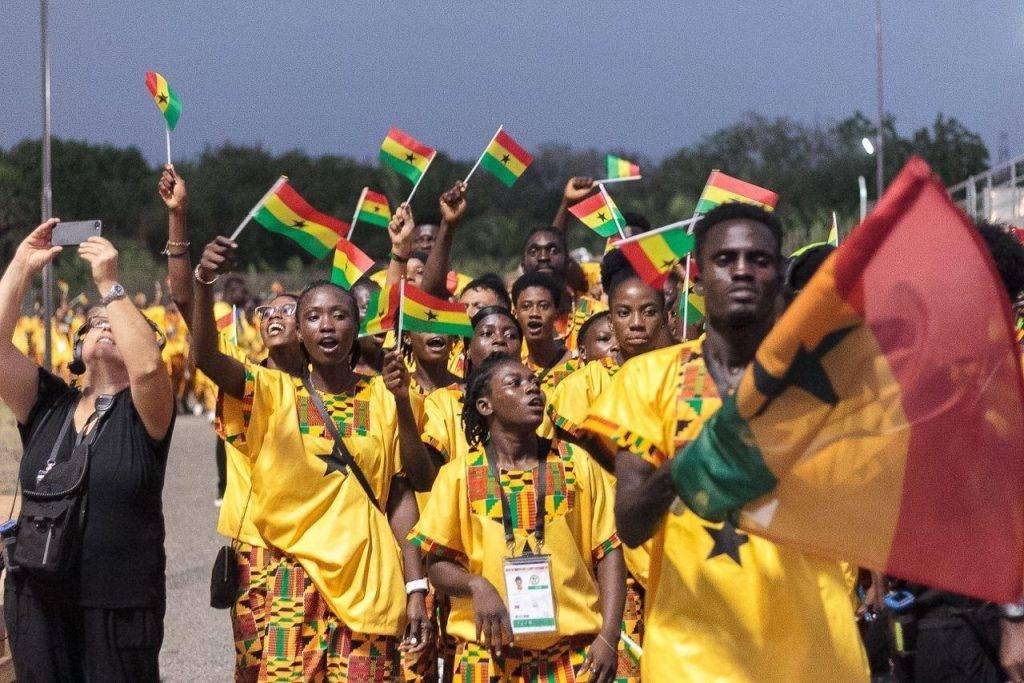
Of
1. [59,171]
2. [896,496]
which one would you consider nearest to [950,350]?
[896,496]

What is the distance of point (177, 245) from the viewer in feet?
19.2

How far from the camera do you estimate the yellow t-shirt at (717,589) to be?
443 centimetres

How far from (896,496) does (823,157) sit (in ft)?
252

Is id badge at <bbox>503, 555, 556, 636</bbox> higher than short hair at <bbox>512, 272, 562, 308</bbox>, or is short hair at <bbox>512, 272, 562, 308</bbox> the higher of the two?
short hair at <bbox>512, 272, 562, 308</bbox>

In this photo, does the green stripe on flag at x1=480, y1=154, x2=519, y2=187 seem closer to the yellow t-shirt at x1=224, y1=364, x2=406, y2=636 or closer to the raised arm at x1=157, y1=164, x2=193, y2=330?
the yellow t-shirt at x1=224, y1=364, x2=406, y2=636

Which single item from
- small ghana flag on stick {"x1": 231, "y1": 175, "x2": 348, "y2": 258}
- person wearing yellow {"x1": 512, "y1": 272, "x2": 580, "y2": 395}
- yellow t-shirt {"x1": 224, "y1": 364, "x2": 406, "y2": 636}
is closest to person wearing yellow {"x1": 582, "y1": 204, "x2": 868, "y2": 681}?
yellow t-shirt {"x1": 224, "y1": 364, "x2": 406, "y2": 636}

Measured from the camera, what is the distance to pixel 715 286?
4473 millimetres

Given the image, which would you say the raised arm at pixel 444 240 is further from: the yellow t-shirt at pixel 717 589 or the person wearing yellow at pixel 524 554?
the yellow t-shirt at pixel 717 589

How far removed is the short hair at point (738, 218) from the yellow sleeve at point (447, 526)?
1.91 metres

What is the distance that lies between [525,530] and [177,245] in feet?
5.40

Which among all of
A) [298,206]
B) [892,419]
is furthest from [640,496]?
[298,206]

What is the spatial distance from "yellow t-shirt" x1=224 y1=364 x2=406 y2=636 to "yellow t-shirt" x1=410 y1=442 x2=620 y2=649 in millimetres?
535

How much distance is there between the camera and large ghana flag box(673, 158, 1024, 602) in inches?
148

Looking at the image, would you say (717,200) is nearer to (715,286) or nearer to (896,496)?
(715,286)
